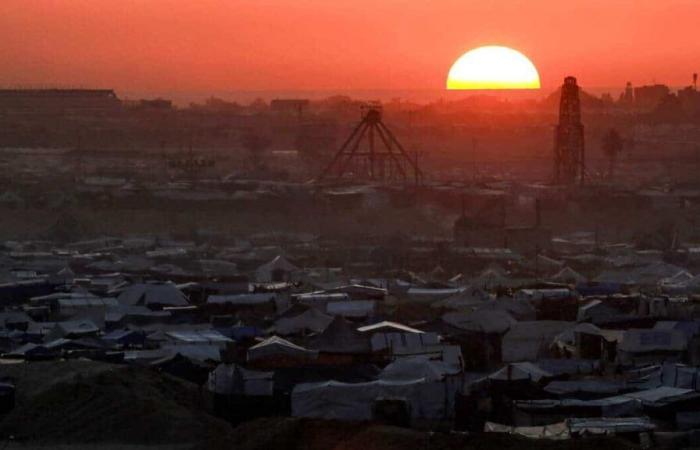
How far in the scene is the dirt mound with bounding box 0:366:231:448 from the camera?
11320 millimetres

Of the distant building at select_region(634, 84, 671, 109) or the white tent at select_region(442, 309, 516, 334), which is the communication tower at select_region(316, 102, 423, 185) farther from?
the distant building at select_region(634, 84, 671, 109)

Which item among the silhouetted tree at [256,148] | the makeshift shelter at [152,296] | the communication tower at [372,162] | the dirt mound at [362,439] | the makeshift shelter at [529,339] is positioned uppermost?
the dirt mound at [362,439]

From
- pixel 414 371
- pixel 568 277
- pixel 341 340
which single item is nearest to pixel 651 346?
pixel 341 340

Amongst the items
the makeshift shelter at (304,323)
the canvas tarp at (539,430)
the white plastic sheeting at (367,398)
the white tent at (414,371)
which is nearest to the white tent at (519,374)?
the white tent at (414,371)

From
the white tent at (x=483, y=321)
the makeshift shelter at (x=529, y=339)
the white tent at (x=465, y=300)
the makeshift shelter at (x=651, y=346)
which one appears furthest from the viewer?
the white tent at (x=465, y=300)

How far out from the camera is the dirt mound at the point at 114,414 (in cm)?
1132

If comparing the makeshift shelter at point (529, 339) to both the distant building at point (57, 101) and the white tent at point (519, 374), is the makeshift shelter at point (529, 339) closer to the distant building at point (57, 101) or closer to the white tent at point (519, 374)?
the white tent at point (519, 374)

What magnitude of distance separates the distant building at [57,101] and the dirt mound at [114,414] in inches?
2472

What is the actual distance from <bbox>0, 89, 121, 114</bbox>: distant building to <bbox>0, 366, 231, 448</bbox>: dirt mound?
62777 millimetres

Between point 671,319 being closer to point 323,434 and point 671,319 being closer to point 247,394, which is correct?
point 247,394

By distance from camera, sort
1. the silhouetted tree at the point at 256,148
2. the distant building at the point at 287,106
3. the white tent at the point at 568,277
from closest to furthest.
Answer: the white tent at the point at 568,277
the silhouetted tree at the point at 256,148
the distant building at the point at 287,106

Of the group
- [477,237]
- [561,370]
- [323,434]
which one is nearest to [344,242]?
[477,237]

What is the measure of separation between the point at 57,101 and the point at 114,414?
7141cm

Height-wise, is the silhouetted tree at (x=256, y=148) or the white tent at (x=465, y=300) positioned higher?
the white tent at (x=465, y=300)
